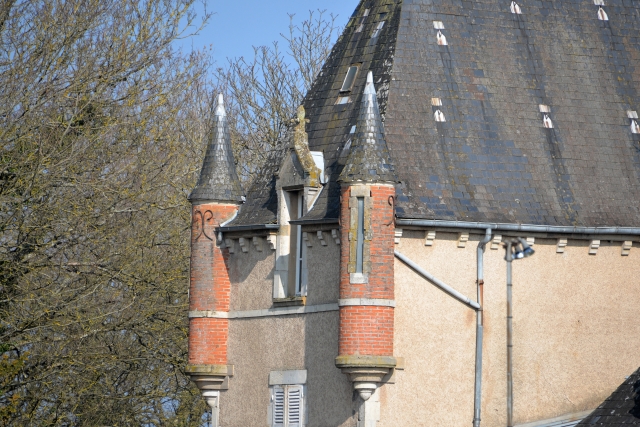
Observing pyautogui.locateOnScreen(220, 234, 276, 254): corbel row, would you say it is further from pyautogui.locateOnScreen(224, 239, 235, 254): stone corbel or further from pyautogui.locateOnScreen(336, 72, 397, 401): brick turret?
pyautogui.locateOnScreen(336, 72, 397, 401): brick turret

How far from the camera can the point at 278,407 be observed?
24.7 metres

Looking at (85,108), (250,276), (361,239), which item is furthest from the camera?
(85,108)

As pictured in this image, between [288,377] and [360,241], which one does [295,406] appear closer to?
[288,377]

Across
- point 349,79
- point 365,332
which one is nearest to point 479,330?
point 365,332

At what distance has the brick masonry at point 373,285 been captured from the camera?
22891 mm

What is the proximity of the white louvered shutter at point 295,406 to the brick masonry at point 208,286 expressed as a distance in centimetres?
179

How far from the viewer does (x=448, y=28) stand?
26.1 m

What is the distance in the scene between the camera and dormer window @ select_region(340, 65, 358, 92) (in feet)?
85.5

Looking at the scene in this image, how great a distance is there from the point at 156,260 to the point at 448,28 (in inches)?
379

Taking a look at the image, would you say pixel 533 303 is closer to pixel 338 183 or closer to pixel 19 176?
pixel 338 183

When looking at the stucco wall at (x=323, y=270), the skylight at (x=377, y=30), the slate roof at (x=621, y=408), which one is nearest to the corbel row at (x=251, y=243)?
the stucco wall at (x=323, y=270)

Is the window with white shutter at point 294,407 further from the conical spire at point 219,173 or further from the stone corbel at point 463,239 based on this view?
the conical spire at point 219,173

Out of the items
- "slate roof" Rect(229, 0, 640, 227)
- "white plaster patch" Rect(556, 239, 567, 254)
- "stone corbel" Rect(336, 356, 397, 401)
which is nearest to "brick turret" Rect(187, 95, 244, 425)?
"slate roof" Rect(229, 0, 640, 227)

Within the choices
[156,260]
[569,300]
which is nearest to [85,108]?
[156,260]
